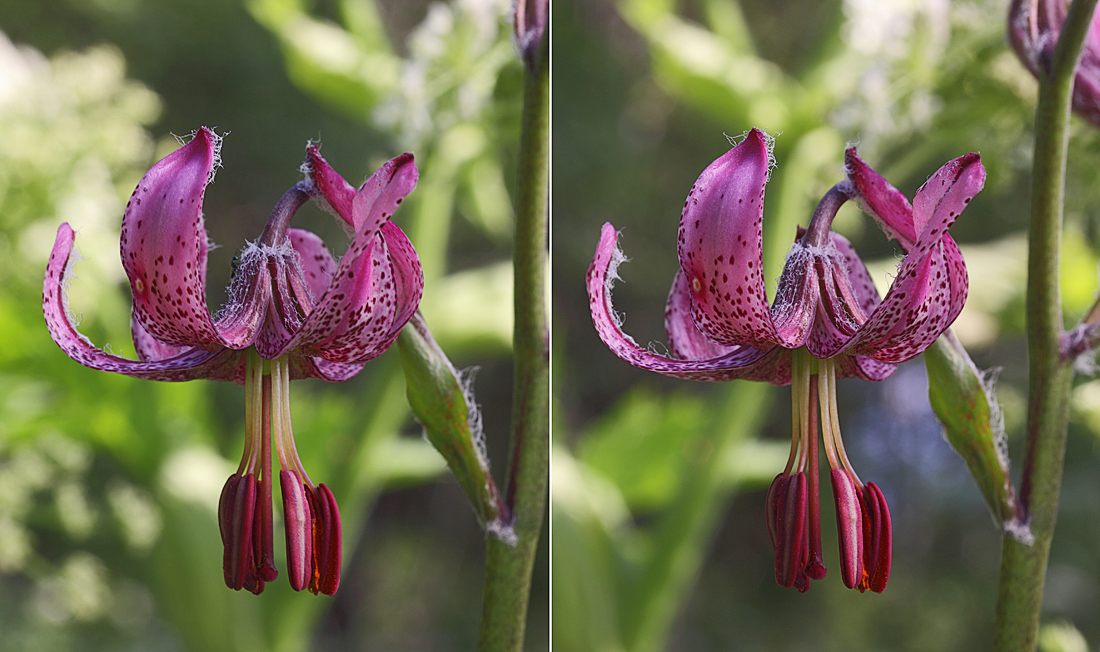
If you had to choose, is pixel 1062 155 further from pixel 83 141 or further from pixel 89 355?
pixel 83 141

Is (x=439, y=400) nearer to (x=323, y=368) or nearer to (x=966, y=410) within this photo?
(x=323, y=368)

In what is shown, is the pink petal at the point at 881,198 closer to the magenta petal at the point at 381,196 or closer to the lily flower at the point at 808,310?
the lily flower at the point at 808,310

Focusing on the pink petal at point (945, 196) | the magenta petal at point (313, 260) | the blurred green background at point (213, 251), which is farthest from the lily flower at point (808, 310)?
the blurred green background at point (213, 251)

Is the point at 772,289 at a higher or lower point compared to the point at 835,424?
higher

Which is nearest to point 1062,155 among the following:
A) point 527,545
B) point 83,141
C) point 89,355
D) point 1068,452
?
point 527,545

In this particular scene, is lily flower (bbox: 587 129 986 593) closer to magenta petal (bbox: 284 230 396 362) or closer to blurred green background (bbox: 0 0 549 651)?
magenta petal (bbox: 284 230 396 362)

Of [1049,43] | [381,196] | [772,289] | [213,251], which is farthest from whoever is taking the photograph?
[213,251]

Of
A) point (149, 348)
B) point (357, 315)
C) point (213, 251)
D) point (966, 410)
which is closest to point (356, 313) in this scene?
point (357, 315)
